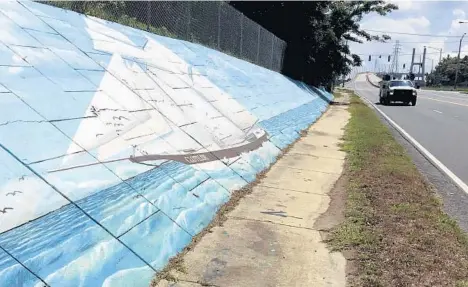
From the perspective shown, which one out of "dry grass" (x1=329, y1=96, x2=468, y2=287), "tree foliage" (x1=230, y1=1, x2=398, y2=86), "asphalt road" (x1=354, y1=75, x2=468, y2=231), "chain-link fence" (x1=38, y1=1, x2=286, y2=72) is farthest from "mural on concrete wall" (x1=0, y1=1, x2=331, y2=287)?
"tree foliage" (x1=230, y1=1, x2=398, y2=86)

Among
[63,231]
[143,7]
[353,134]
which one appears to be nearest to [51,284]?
[63,231]

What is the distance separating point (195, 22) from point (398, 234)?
9669mm

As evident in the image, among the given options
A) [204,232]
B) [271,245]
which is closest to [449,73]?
[271,245]

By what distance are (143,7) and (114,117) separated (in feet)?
18.3

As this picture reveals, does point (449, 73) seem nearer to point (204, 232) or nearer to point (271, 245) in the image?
point (271, 245)

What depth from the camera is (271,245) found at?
4.46 metres

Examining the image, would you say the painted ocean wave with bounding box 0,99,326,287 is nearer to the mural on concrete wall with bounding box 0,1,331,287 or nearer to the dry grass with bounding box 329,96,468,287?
the mural on concrete wall with bounding box 0,1,331,287

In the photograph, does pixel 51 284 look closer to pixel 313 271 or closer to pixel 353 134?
pixel 313 271

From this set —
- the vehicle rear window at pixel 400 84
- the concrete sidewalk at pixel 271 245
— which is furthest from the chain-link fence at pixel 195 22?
the vehicle rear window at pixel 400 84

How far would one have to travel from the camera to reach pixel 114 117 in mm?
5254

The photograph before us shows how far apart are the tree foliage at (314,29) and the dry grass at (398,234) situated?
796 inches

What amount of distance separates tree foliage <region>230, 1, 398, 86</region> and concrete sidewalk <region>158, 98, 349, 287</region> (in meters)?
20.7

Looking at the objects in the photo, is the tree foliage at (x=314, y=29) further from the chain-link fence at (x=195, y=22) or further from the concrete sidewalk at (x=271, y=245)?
the concrete sidewalk at (x=271, y=245)

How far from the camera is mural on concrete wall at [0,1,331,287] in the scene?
3.26 meters
